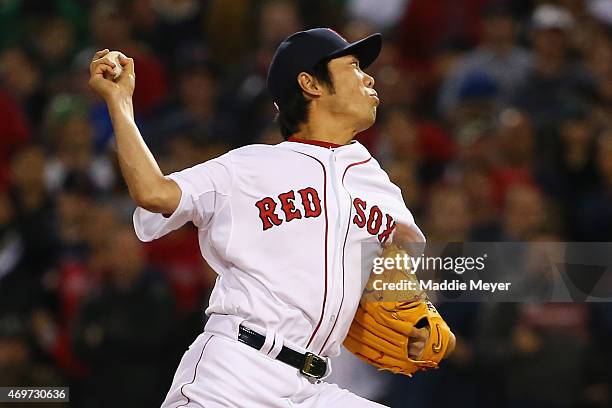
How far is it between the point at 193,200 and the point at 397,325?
2.65 feet

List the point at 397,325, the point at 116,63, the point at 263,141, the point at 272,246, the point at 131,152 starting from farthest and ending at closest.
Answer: the point at 263,141 → the point at 397,325 → the point at 272,246 → the point at 116,63 → the point at 131,152

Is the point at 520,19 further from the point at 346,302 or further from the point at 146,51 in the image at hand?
the point at 346,302

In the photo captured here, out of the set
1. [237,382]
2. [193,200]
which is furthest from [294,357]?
[193,200]

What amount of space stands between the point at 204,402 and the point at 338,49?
46.9 inches

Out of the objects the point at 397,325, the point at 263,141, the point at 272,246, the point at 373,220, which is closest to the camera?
the point at 272,246

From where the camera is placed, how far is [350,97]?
13.1 feet

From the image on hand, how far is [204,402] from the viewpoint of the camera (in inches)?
143

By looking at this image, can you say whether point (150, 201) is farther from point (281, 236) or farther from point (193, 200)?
point (281, 236)

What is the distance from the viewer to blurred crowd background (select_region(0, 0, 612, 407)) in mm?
6141

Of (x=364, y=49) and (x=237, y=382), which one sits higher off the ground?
(x=364, y=49)

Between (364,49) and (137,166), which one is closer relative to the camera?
(137,166)

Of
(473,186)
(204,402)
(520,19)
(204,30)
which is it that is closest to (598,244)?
(473,186)

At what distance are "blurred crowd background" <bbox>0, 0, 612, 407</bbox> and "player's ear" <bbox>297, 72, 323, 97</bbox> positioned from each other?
89.7 inches

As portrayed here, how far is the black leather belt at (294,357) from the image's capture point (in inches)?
145
